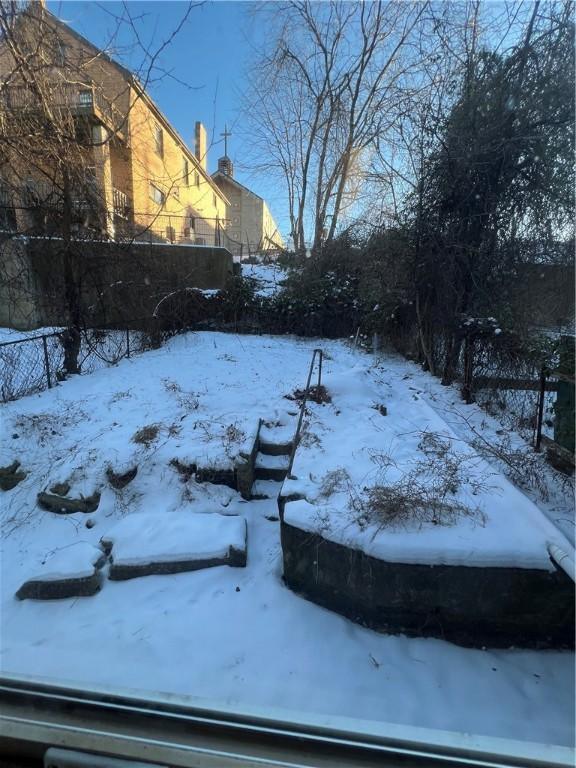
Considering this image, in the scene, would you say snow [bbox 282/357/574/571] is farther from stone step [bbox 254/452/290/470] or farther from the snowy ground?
stone step [bbox 254/452/290/470]

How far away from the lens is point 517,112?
4492 mm

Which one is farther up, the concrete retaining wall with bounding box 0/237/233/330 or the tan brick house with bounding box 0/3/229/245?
the tan brick house with bounding box 0/3/229/245

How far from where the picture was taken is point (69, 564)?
243 cm

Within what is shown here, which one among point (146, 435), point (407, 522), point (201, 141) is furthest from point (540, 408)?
point (201, 141)

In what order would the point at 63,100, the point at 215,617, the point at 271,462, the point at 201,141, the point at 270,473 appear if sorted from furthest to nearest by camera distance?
the point at 201,141
the point at 63,100
the point at 271,462
the point at 270,473
the point at 215,617

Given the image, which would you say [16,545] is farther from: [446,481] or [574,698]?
[574,698]

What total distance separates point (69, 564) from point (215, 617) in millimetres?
1014

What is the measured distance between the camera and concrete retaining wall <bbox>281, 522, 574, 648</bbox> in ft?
6.20

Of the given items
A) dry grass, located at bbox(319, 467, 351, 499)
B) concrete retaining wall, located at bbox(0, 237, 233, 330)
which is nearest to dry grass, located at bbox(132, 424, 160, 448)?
dry grass, located at bbox(319, 467, 351, 499)

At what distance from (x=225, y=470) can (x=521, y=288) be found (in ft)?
14.0

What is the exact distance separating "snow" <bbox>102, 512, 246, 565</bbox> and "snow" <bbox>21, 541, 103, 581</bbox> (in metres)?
0.13

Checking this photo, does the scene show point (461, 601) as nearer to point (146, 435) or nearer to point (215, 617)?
point (215, 617)

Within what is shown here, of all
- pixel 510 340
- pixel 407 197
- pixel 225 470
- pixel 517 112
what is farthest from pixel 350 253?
pixel 225 470

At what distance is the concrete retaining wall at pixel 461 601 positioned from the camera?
6.20ft
